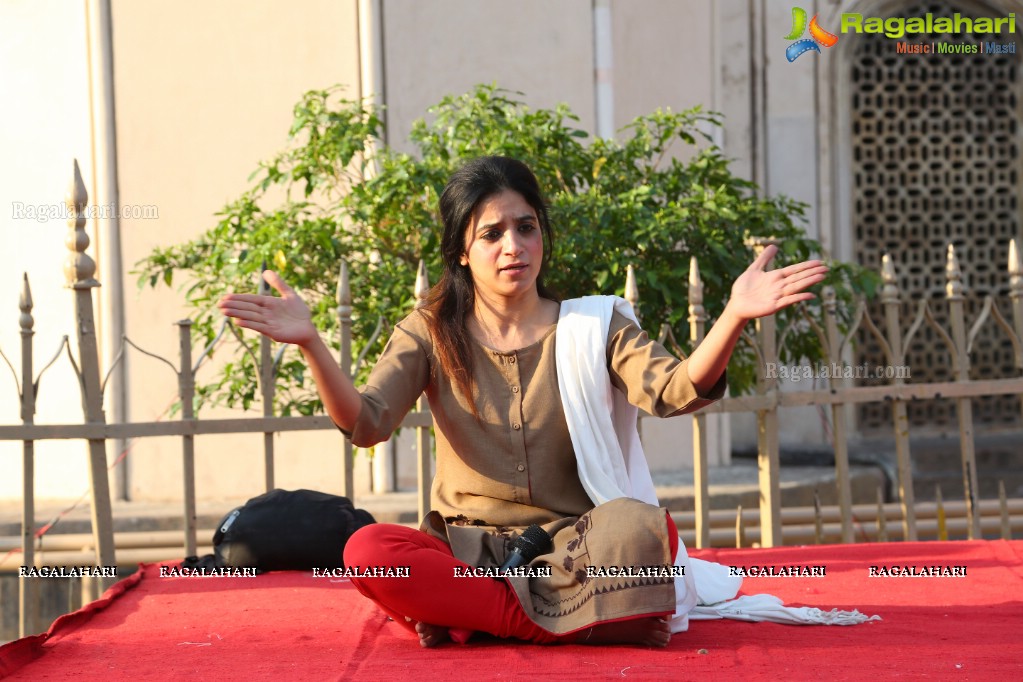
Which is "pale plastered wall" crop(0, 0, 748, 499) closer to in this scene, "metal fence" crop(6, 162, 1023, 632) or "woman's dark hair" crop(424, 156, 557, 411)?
"metal fence" crop(6, 162, 1023, 632)

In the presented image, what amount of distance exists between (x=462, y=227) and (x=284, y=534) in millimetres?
1414

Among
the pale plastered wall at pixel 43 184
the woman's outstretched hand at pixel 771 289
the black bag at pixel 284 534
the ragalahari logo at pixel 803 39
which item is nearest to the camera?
the woman's outstretched hand at pixel 771 289

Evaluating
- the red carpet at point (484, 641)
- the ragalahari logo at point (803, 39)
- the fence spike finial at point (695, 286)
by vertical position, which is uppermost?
the ragalahari logo at point (803, 39)

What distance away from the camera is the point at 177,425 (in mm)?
4344

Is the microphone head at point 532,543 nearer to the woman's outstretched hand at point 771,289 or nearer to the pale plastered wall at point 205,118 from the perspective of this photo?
the woman's outstretched hand at point 771,289

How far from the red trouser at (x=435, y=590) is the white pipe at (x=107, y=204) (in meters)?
4.08

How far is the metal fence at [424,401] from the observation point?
4.23 metres

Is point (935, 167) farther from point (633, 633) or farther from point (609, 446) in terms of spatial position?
point (633, 633)

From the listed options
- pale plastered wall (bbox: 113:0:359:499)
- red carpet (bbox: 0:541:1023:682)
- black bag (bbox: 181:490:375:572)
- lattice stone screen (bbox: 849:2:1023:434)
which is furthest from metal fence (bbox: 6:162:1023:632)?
lattice stone screen (bbox: 849:2:1023:434)

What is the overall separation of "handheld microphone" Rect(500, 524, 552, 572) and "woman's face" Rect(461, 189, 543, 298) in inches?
24.4

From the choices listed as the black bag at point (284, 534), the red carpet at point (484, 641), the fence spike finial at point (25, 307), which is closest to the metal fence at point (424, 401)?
the fence spike finial at point (25, 307)

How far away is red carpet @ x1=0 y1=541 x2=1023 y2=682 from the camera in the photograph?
8.69 feet

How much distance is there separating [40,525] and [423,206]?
288 centimetres

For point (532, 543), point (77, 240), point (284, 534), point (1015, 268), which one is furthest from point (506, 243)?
point (1015, 268)
